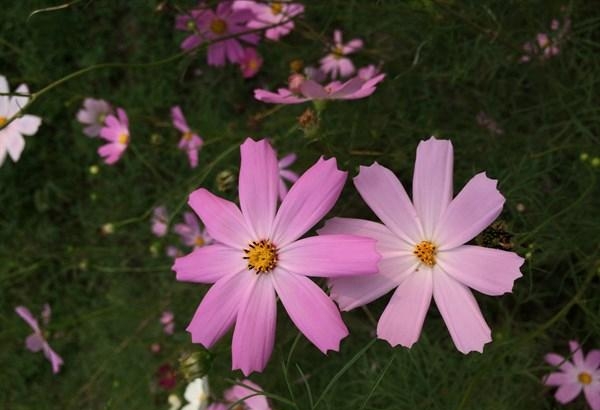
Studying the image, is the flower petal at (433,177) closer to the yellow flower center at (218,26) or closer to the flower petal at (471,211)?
the flower petal at (471,211)

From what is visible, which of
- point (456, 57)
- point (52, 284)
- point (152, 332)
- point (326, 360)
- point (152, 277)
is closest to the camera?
point (456, 57)

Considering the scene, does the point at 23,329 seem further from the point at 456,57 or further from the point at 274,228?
the point at 456,57

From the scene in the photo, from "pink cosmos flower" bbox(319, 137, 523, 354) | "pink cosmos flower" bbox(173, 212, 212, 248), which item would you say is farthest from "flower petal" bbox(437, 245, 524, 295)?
"pink cosmos flower" bbox(173, 212, 212, 248)

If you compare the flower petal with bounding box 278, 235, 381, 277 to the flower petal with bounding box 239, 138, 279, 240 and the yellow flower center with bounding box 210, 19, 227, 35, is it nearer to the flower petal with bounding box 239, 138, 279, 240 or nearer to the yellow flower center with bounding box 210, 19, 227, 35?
the flower petal with bounding box 239, 138, 279, 240

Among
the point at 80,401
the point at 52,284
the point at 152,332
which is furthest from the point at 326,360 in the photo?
the point at 52,284

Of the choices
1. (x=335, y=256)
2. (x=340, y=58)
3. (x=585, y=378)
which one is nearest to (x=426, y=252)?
(x=335, y=256)
